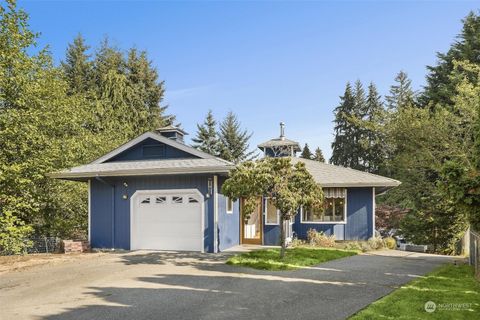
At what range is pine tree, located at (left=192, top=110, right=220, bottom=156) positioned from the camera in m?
40.4

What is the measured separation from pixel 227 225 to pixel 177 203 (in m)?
2.35

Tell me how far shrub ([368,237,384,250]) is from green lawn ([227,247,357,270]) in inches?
96.2

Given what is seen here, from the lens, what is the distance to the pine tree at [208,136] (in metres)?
40.4

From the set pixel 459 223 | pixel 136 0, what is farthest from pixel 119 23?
pixel 459 223

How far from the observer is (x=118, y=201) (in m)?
15.0

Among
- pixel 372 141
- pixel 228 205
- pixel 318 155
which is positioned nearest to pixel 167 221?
pixel 228 205

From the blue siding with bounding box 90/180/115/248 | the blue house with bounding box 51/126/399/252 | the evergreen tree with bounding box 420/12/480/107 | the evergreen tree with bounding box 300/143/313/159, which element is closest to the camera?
the blue house with bounding box 51/126/399/252

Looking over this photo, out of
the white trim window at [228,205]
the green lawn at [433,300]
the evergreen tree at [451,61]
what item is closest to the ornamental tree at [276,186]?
the white trim window at [228,205]

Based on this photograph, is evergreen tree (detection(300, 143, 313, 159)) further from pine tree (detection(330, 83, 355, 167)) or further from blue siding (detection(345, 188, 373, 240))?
blue siding (detection(345, 188, 373, 240))

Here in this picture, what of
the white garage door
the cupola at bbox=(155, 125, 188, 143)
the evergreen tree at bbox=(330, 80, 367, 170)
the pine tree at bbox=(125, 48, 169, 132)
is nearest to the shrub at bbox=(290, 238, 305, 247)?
the white garage door

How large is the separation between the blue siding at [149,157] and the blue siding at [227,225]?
221cm

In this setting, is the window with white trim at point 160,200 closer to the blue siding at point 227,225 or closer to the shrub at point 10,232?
the blue siding at point 227,225

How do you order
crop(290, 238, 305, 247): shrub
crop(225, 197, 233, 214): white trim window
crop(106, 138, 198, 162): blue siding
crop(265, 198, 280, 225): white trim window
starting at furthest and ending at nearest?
crop(265, 198, 280, 225): white trim window < crop(290, 238, 305, 247): shrub < crop(106, 138, 198, 162): blue siding < crop(225, 197, 233, 214): white trim window

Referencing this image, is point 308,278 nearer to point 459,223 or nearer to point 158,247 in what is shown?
point 158,247
